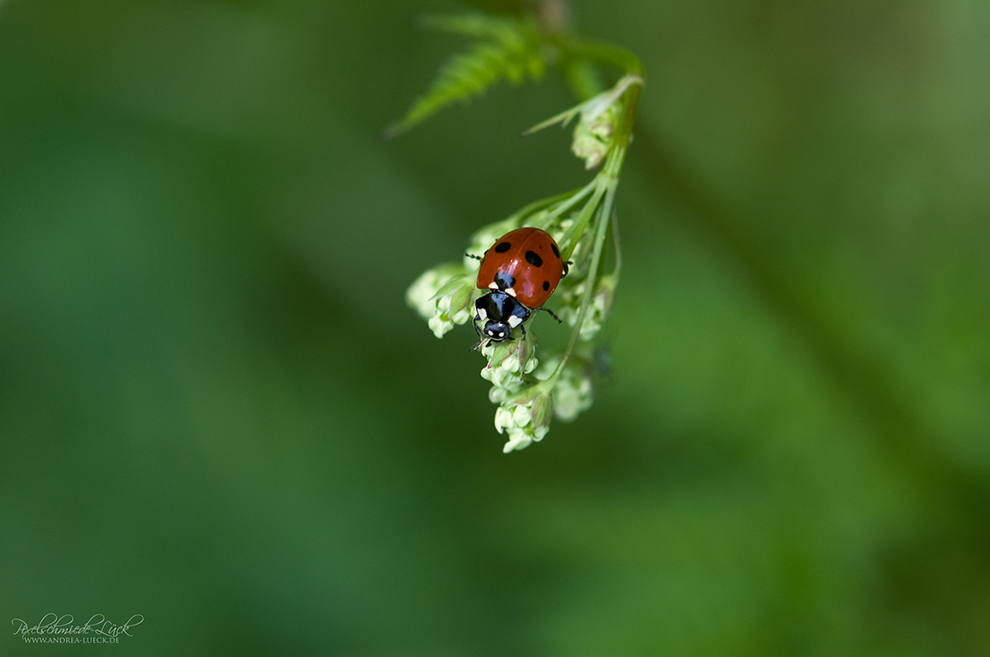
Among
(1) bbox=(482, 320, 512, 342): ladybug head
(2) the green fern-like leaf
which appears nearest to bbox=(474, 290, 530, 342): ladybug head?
(1) bbox=(482, 320, 512, 342): ladybug head

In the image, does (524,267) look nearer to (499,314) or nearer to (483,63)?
(499,314)

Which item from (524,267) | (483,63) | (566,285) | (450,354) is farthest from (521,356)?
(450,354)

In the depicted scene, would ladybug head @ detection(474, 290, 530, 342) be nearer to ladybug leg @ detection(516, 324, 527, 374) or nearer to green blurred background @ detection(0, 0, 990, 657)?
ladybug leg @ detection(516, 324, 527, 374)

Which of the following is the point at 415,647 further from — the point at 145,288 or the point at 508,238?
the point at 508,238

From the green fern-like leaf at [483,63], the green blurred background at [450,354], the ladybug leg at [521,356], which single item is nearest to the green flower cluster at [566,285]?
the ladybug leg at [521,356]

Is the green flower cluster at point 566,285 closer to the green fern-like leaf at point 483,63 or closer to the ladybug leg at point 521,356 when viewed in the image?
the ladybug leg at point 521,356

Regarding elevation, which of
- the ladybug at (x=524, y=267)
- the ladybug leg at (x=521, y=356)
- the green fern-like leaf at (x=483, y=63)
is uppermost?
the green fern-like leaf at (x=483, y=63)

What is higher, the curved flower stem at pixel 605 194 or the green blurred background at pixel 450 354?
the green blurred background at pixel 450 354

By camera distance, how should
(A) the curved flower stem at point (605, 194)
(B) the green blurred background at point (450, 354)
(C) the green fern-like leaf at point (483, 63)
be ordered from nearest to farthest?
1. (A) the curved flower stem at point (605, 194)
2. (C) the green fern-like leaf at point (483, 63)
3. (B) the green blurred background at point (450, 354)

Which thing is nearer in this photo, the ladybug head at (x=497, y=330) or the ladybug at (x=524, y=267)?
the ladybug at (x=524, y=267)
